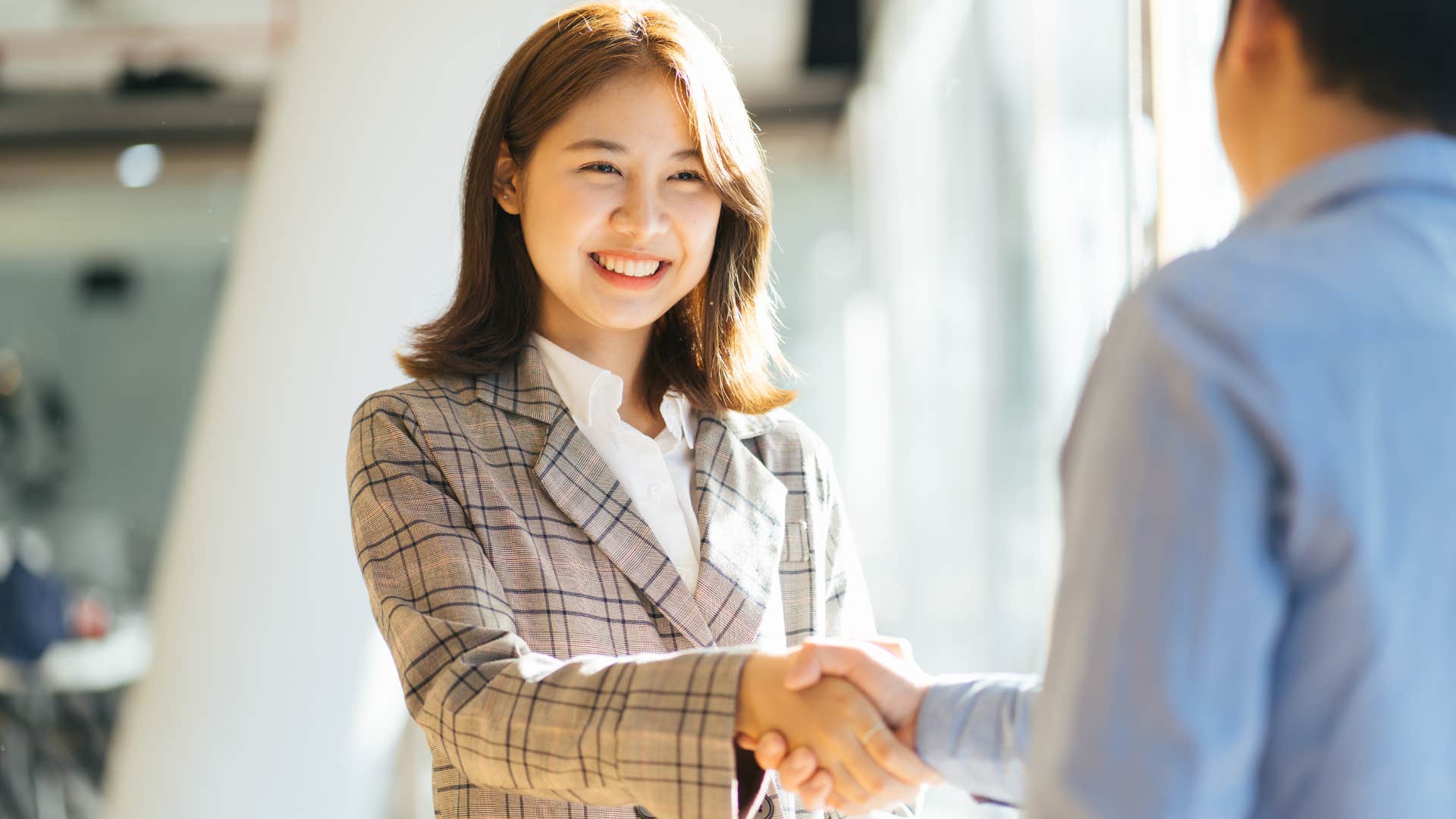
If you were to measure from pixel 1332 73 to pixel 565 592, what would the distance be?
0.85 metres

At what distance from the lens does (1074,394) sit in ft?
8.08

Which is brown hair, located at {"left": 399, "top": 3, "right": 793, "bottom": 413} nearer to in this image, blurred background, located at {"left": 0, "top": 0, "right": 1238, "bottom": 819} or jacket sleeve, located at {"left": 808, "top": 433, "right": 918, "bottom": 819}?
jacket sleeve, located at {"left": 808, "top": 433, "right": 918, "bottom": 819}

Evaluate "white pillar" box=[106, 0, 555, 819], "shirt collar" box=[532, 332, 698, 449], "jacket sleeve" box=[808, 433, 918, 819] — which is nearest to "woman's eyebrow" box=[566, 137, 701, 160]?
"shirt collar" box=[532, 332, 698, 449]

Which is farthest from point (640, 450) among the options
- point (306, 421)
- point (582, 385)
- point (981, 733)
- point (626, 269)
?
point (306, 421)

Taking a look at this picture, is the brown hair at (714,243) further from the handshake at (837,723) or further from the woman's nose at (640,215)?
the handshake at (837,723)

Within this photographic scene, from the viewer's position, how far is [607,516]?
4.52 feet

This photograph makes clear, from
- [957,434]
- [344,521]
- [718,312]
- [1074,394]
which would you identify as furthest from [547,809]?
[957,434]

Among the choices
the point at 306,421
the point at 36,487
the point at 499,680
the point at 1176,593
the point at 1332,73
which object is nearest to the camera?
the point at 1176,593

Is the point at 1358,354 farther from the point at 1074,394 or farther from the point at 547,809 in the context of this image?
the point at 1074,394

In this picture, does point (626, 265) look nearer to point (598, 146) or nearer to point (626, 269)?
point (626, 269)

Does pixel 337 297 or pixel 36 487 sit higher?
pixel 337 297

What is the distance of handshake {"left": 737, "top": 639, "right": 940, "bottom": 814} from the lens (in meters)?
1.16

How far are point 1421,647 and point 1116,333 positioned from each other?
0.22 metres

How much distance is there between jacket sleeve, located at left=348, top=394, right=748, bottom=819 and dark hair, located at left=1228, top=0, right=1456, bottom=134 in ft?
2.12
